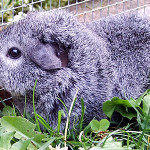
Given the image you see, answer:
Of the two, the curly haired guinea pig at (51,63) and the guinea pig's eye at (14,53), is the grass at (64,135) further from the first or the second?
the guinea pig's eye at (14,53)

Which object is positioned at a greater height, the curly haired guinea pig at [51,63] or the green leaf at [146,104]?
the curly haired guinea pig at [51,63]

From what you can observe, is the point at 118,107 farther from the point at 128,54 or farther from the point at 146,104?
the point at 128,54

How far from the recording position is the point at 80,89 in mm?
2479

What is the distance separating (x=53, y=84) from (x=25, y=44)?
0.39 metres

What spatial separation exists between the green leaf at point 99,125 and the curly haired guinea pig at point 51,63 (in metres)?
0.24

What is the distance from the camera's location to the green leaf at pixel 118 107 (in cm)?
249

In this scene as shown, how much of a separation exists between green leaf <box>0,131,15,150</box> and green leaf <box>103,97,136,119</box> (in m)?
0.87

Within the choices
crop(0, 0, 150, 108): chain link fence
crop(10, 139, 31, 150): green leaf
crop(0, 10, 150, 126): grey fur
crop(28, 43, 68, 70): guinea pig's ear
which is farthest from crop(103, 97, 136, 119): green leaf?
crop(0, 0, 150, 108): chain link fence

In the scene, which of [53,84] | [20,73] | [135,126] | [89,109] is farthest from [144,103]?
[20,73]

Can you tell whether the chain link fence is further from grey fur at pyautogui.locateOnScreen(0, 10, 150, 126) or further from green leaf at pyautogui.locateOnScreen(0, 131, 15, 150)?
green leaf at pyautogui.locateOnScreen(0, 131, 15, 150)

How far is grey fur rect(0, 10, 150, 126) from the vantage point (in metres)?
2.39

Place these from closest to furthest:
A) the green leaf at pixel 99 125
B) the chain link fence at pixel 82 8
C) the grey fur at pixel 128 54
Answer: the green leaf at pixel 99 125, the grey fur at pixel 128 54, the chain link fence at pixel 82 8

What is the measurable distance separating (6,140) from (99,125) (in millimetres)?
734

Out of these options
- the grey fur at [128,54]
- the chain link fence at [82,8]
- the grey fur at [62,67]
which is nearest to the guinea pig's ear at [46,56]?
the grey fur at [62,67]
